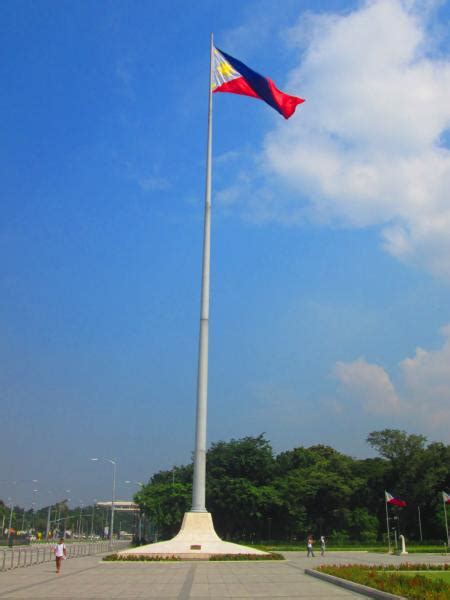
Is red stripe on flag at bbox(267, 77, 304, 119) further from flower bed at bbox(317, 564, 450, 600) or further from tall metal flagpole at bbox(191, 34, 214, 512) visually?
flower bed at bbox(317, 564, 450, 600)

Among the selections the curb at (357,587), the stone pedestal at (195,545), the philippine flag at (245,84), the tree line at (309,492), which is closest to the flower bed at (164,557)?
the stone pedestal at (195,545)

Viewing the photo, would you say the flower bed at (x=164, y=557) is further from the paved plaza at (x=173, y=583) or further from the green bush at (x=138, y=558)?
the paved plaza at (x=173, y=583)

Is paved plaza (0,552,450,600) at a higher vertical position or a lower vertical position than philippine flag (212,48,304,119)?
lower

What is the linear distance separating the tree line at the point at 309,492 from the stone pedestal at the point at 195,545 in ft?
101

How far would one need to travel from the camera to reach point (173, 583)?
63.1 ft

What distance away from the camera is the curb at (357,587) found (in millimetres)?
14131

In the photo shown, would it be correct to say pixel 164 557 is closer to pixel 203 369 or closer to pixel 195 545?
pixel 195 545

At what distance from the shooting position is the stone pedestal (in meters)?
29.8

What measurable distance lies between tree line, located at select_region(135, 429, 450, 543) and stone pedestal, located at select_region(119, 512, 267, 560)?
101 ft

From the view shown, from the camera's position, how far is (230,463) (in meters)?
65.1

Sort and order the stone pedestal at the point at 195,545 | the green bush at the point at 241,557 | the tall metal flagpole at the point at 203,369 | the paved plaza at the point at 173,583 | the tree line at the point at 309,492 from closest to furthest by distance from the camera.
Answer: the paved plaza at the point at 173,583, the green bush at the point at 241,557, the stone pedestal at the point at 195,545, the tall metal flagpole at the point at 203,369, the tree line at the point at 309,492

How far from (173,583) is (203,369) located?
15.3 m

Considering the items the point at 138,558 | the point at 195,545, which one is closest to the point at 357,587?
the point at 195,545

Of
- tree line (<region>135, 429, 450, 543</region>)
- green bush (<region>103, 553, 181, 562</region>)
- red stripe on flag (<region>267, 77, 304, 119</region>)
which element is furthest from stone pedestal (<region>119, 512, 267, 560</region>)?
tree line (<region>135, 429, 450, 543</region>)
